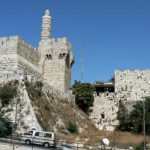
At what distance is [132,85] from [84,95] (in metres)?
5.71

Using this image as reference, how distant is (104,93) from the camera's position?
5072cm

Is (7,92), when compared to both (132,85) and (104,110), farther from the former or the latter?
(132,85)

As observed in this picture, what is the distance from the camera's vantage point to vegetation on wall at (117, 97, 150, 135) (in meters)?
43.4

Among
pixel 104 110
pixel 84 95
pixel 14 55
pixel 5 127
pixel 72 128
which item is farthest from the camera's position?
pixel 104 110

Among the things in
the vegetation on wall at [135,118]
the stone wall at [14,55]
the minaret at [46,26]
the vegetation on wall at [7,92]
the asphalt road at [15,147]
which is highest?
the minaret at [46,26]

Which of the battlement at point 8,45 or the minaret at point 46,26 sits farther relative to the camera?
the minaret at point 46,26

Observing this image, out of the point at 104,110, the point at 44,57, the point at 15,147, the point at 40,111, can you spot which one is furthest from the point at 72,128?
the point at 44,57

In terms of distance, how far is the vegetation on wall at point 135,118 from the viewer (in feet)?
142

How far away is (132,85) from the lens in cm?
4994

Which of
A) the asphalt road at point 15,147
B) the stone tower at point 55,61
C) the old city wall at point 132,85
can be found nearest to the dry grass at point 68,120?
the stone tower at point 55,61

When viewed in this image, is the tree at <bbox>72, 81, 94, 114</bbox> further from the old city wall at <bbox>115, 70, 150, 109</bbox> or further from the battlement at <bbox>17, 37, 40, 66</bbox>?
the battlement at <bbox>17, 37, 40, 66</bbox>

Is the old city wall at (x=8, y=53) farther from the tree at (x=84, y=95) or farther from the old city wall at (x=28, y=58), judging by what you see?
the tree at (x=84, y=95)

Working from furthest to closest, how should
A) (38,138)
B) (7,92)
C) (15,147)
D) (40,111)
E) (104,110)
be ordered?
(104,110) → (7,92) → (40,111) → (38,138) → (15,147)

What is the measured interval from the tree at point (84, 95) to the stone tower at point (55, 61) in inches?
59.7
